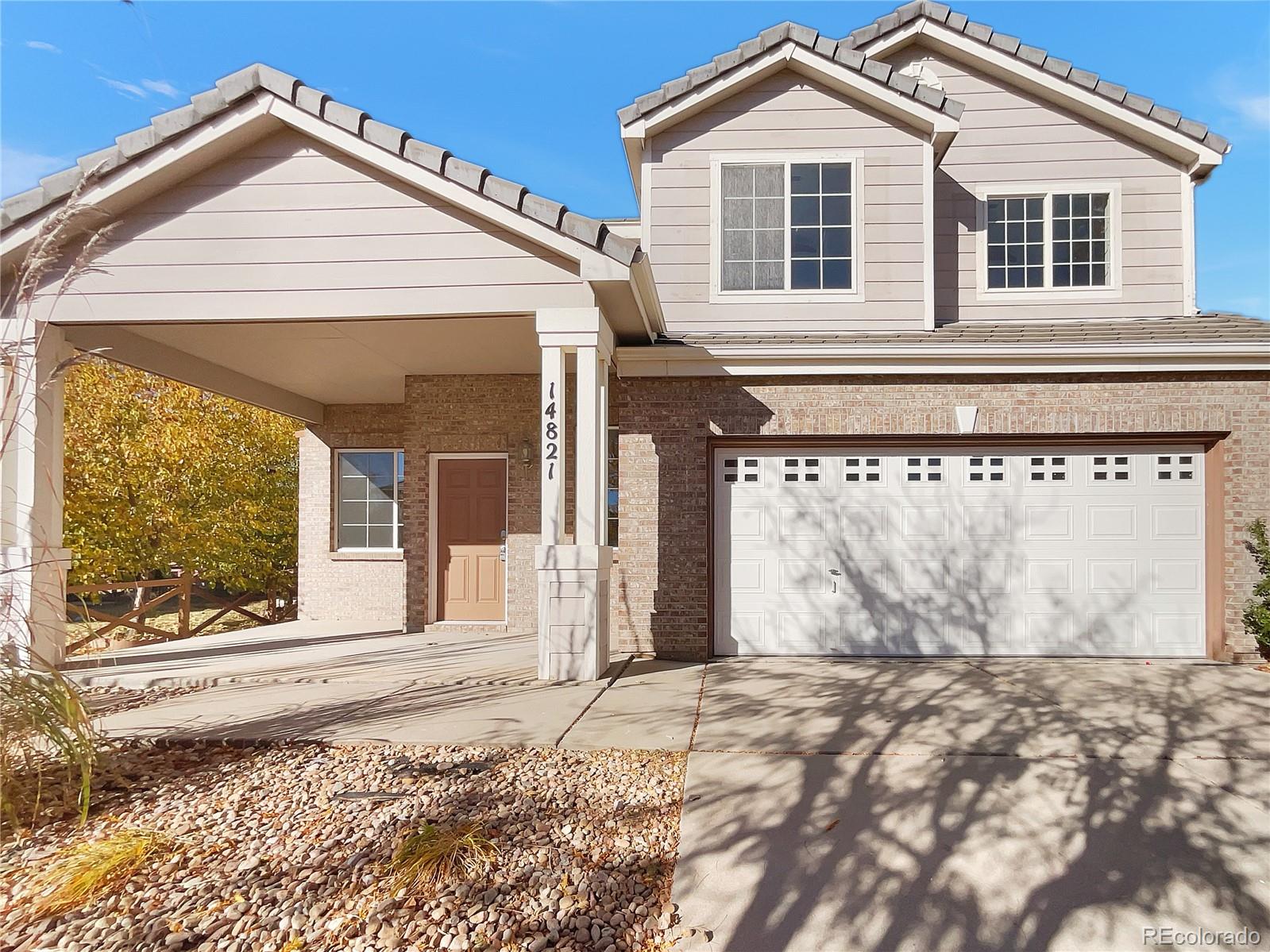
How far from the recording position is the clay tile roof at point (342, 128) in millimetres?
6598

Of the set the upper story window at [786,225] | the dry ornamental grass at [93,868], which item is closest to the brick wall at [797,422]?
the upper story window at [786,225]

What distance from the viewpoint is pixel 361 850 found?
3.63 metres

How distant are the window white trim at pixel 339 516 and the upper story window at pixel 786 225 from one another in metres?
5.92

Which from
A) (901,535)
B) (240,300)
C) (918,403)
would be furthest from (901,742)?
(240,300)

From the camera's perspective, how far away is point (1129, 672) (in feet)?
24.8

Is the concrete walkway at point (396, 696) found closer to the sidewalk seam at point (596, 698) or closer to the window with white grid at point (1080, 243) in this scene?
the sidewalk seam at point (596, 698)

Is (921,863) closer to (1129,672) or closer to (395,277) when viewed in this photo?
(1129,672)

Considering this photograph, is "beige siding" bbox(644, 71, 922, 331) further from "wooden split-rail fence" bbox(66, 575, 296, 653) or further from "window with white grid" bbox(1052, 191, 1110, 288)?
"wooden split-rail fence" bbox(66, 575, 296, 653)

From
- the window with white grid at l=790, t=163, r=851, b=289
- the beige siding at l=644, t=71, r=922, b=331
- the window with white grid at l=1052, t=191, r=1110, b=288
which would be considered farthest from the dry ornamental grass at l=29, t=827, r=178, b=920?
the window with white grid at l=1052, t=191, r=1110, b=288

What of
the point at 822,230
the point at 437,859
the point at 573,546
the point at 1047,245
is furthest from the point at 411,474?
the point at 1047,245

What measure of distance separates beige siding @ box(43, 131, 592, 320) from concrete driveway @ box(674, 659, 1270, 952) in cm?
408

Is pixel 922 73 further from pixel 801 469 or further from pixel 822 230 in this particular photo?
pixel 801 469

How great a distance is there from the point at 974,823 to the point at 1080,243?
8.30 m

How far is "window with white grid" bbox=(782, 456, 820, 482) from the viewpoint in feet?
28.4
